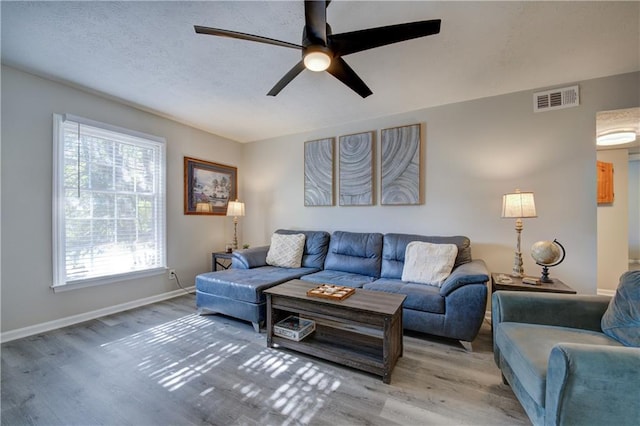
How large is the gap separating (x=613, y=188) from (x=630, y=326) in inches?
153

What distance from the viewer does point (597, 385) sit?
1047 mm

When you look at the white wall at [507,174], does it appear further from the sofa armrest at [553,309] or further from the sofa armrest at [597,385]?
the sofa armrest at [597,385]

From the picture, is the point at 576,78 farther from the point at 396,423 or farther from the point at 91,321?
the point at 91,321

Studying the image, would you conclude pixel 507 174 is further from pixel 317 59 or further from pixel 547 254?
pixel 317 59

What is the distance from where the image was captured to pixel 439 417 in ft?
4.86

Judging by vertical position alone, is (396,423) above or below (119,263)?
below

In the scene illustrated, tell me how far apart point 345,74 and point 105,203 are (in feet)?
10.1

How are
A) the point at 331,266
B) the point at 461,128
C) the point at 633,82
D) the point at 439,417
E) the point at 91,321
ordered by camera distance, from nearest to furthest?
the point at 439,417, the point at 633,82, the point at 91,321, the point at 461,128, the point at 331,266

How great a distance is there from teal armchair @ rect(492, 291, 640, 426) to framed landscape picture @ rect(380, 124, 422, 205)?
6.07ft

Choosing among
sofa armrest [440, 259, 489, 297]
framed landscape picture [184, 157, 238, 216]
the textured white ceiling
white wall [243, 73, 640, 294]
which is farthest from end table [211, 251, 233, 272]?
sofa armrest [440, 259, 489, 297]

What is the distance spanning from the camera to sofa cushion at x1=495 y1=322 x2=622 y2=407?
121 cm

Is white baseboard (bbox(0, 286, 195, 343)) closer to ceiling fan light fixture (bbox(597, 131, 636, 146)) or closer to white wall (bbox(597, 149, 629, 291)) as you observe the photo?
ceiling fan light fixture (bbox(597, 131, 636, 146))

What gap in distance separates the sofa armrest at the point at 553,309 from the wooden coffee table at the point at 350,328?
689 millimetres

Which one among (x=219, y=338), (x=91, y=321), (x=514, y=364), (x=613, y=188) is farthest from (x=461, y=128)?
(x=91, y=321)
